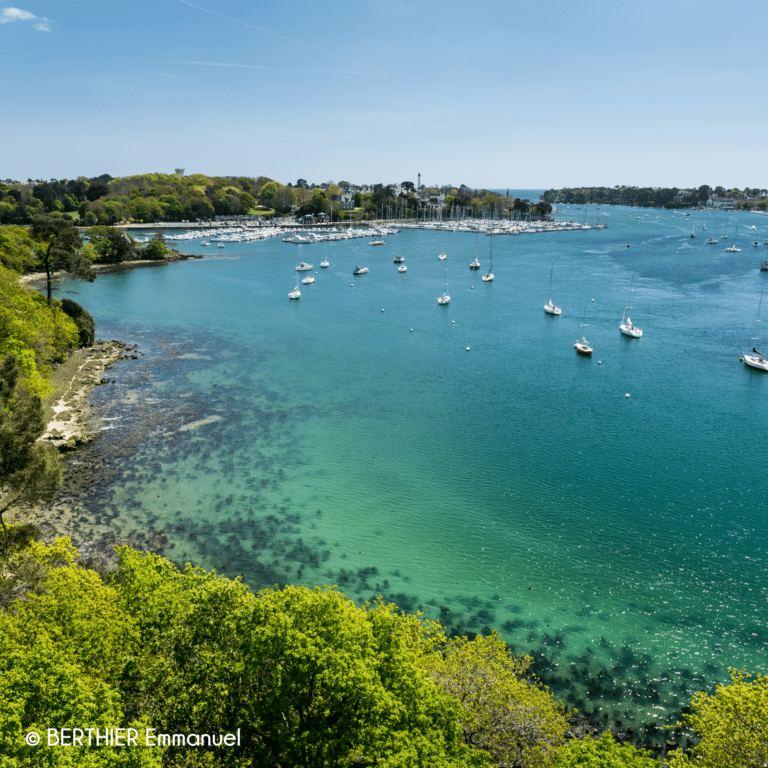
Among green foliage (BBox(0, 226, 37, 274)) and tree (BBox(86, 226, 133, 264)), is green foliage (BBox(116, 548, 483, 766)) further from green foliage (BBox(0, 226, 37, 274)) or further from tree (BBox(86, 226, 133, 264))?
tree (BBox(86, 226, 133, 264))

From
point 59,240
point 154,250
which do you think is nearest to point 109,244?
point 154,250

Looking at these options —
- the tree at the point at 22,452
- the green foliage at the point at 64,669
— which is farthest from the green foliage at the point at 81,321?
the green foliage at the point at 64,669

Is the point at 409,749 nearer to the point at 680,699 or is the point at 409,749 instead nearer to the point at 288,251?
the point at 680,699

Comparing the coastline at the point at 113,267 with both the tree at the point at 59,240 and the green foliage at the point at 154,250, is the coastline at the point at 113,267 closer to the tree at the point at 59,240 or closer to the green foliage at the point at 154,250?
the green foliage at the point at 154,250

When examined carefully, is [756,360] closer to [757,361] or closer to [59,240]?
[757,361]

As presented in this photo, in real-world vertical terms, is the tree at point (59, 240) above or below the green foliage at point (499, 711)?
above
